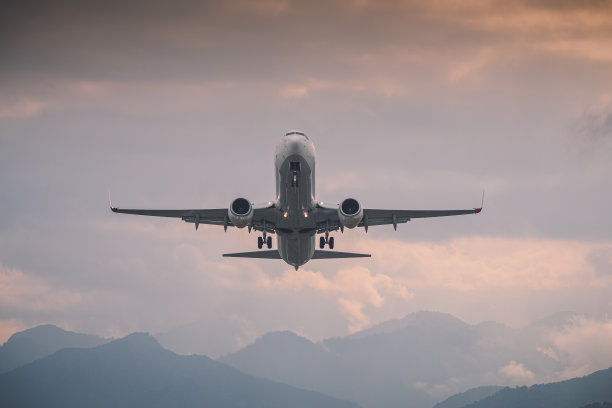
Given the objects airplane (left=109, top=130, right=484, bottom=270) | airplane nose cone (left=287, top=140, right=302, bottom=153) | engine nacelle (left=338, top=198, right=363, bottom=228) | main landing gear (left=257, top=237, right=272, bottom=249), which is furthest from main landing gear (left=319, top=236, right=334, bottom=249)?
airplane nose cone (left=287, top=140, right=302, bottom=153)

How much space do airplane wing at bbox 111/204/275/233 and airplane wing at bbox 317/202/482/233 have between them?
3.82 meters

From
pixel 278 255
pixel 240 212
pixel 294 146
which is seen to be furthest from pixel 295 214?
pixel 278 255

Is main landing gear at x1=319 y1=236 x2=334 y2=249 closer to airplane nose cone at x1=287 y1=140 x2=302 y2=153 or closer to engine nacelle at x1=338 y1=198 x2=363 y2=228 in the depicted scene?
engine nacelle at x1=338 y1=198 x2=363 y2=228

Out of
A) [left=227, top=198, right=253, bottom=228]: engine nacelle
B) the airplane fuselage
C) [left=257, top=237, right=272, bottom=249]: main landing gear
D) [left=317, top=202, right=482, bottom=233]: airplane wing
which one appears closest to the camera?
the airplane fuselage

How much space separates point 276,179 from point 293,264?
12.3 metres

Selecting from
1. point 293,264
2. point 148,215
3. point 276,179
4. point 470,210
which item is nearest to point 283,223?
point 276,179

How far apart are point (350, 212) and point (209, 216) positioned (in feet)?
38.7

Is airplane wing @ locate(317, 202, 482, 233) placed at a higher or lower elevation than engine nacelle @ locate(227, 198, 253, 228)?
higher

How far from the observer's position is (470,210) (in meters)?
50.5

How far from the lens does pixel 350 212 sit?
44.3 metres

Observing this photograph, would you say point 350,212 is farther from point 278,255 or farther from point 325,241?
point 278,255

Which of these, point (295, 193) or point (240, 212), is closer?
point (295, 193)

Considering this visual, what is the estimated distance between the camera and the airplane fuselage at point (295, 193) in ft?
134

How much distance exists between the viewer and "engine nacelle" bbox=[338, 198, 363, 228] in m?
43.9
